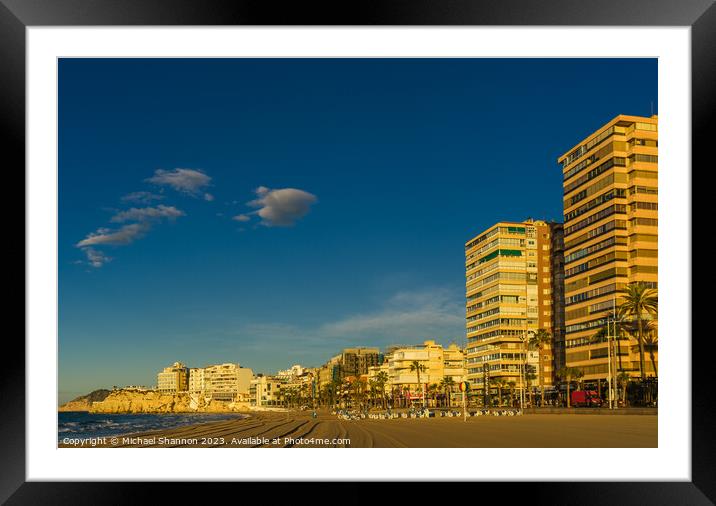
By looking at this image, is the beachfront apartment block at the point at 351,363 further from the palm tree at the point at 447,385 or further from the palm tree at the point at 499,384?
the palm tree at the point at 499,384

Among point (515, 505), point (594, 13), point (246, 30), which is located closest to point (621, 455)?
point (515, 505)

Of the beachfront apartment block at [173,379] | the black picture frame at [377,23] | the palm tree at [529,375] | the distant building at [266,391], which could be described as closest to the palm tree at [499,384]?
the palm tree at [529,375]

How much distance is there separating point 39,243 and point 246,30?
8.16ft

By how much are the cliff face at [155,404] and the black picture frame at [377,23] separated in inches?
2786

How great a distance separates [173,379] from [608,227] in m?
61.2

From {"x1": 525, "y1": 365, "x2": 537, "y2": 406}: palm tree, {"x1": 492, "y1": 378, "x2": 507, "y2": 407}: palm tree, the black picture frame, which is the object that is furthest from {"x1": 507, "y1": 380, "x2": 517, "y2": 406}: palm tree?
the black picture frame

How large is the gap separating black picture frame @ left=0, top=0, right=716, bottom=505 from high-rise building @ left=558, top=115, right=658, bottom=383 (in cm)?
4351

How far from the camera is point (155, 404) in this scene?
75.0 m

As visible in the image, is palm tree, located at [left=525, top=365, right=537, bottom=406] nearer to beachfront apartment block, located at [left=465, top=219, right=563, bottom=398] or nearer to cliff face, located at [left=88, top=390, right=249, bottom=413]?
beachfront apartment block, located at [left=465, top=219, right=563, bottom=398]

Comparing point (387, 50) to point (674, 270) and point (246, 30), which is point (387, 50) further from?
point (674, 270)

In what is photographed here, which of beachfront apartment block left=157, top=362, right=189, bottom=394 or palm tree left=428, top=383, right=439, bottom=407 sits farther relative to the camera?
beachfront apartment block left=157, top=362, right=189, bottom=394

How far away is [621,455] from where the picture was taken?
6062mm

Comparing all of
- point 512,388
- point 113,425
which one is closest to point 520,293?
point 512,388

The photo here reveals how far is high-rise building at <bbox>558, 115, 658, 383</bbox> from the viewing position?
46.8 meters
